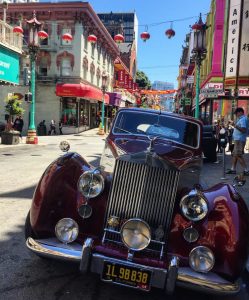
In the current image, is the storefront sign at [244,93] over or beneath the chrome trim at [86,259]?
over

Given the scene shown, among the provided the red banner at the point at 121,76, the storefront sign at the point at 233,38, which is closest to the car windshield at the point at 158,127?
the storefront sign at the point at 233,38

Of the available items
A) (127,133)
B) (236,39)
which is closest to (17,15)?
(236,39)

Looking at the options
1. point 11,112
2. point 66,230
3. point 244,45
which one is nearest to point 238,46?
point 244,45

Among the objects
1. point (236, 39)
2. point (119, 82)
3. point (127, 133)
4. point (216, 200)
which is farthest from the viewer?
point (119, 82)

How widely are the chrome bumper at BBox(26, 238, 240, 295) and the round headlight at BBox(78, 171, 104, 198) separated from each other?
0.56 meters

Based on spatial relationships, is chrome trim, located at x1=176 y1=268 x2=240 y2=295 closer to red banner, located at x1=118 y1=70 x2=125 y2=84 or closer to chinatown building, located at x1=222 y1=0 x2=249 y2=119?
chinatown building, located at x1=222 y1=0 x2=249 y2=119

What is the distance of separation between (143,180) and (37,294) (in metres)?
1.49

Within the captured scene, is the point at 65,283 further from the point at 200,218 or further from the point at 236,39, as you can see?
the point at 236,39

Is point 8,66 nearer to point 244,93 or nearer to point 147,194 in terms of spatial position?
point 244,93

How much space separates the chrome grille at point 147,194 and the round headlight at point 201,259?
0.35 meters

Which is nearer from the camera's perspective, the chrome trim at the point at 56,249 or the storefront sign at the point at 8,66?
the chrome trim at the point at 56,249

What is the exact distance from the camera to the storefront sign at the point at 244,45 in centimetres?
1353

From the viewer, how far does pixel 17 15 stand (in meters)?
36.8

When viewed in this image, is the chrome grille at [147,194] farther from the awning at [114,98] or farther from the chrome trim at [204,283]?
the awning at [114,98]
